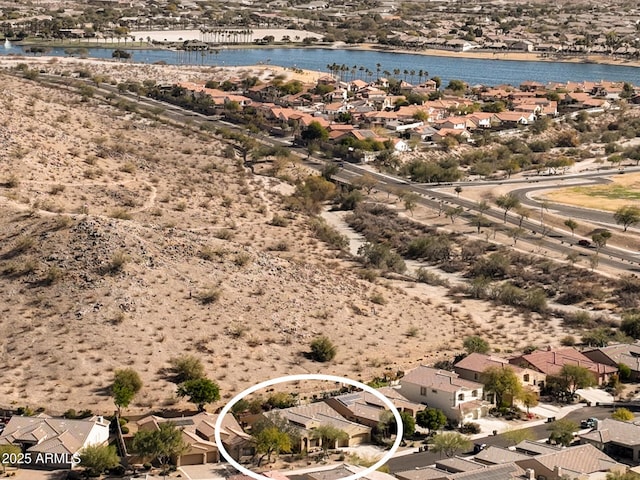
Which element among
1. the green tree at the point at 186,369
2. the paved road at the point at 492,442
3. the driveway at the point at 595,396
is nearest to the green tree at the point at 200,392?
the green tree at the point at 186,369

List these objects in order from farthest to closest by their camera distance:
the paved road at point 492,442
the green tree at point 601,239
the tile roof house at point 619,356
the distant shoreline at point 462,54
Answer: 1. the distant shoreline at point 462,54
2. the green tree at point 601,239
3. the tile roof house at point 619,356
4. the paved road at point 492,442

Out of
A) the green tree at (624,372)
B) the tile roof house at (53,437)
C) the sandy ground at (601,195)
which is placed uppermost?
the tile roof house at (53,437)

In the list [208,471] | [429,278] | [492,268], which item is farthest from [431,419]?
[492,268]

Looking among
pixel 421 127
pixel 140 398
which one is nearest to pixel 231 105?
pixel 421 127

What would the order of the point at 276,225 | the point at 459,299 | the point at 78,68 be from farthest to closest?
the point at 78,68 < the point at 276,225 < the point at 459,299

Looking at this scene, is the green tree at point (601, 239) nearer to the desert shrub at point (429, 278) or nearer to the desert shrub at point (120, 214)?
the desert shrub at point (429, 278)

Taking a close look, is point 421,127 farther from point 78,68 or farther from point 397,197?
point 78,68

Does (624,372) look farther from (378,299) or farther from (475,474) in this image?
(475,474)
